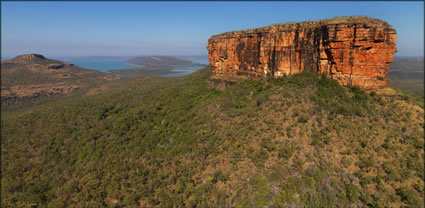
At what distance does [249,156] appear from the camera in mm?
16656

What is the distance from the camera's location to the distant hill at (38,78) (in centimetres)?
7544

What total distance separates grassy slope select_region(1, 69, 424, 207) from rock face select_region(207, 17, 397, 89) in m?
1.58

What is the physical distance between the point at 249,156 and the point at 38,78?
116 m

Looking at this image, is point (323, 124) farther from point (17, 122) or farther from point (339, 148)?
point (17, 122)

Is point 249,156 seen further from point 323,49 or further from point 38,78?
point 38,78

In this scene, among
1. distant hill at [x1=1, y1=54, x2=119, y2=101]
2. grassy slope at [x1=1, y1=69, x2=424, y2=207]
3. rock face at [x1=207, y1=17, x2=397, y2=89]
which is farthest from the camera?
distant hill at [x1=1, y1=54, x2=119, y2=101]

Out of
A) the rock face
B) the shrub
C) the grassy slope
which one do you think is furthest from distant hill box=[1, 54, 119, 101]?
the shrub

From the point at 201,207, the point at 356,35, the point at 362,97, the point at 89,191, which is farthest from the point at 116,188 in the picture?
the point at 356,35

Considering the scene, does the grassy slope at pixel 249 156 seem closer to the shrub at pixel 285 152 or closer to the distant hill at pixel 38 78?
the shrub at pixel 285 152

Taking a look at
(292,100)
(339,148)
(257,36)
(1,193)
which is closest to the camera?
(339,148)

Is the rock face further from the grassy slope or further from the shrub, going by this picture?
the shrub

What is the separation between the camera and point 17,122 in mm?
39812

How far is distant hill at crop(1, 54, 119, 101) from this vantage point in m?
75.4

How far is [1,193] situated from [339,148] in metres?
37.8
